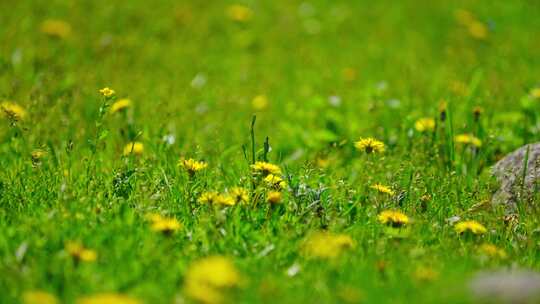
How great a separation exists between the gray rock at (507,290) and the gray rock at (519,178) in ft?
4.21

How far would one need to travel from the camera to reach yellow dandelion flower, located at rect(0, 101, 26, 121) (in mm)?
3266

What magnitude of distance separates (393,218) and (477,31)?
14.6 feet

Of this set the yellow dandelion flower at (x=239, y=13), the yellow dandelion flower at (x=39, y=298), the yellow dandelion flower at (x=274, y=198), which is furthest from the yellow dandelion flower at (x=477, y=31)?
the yellow dandelion flower at (x=39, y=298)

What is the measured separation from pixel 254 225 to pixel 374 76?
3.33 metres

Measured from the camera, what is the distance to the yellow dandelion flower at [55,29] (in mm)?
5859

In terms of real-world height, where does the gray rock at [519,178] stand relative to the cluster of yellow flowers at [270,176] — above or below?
below

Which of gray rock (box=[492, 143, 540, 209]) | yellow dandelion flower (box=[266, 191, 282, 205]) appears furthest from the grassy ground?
gray rock (box=[492, 143, 540, 209])

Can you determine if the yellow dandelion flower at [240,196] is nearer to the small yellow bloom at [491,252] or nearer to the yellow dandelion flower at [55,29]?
the small yellow bloom at [491,252]

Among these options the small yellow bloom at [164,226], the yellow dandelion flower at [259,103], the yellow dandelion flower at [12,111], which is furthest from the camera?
the yellow dandelion flower at [259,103]

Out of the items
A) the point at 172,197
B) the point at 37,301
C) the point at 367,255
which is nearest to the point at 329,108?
the point at 172,197

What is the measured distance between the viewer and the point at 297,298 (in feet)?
7.05

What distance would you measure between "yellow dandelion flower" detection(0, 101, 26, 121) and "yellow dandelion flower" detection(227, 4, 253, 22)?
327 centimetres

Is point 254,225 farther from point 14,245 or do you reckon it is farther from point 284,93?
point 284,93

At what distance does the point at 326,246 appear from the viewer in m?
2.40
